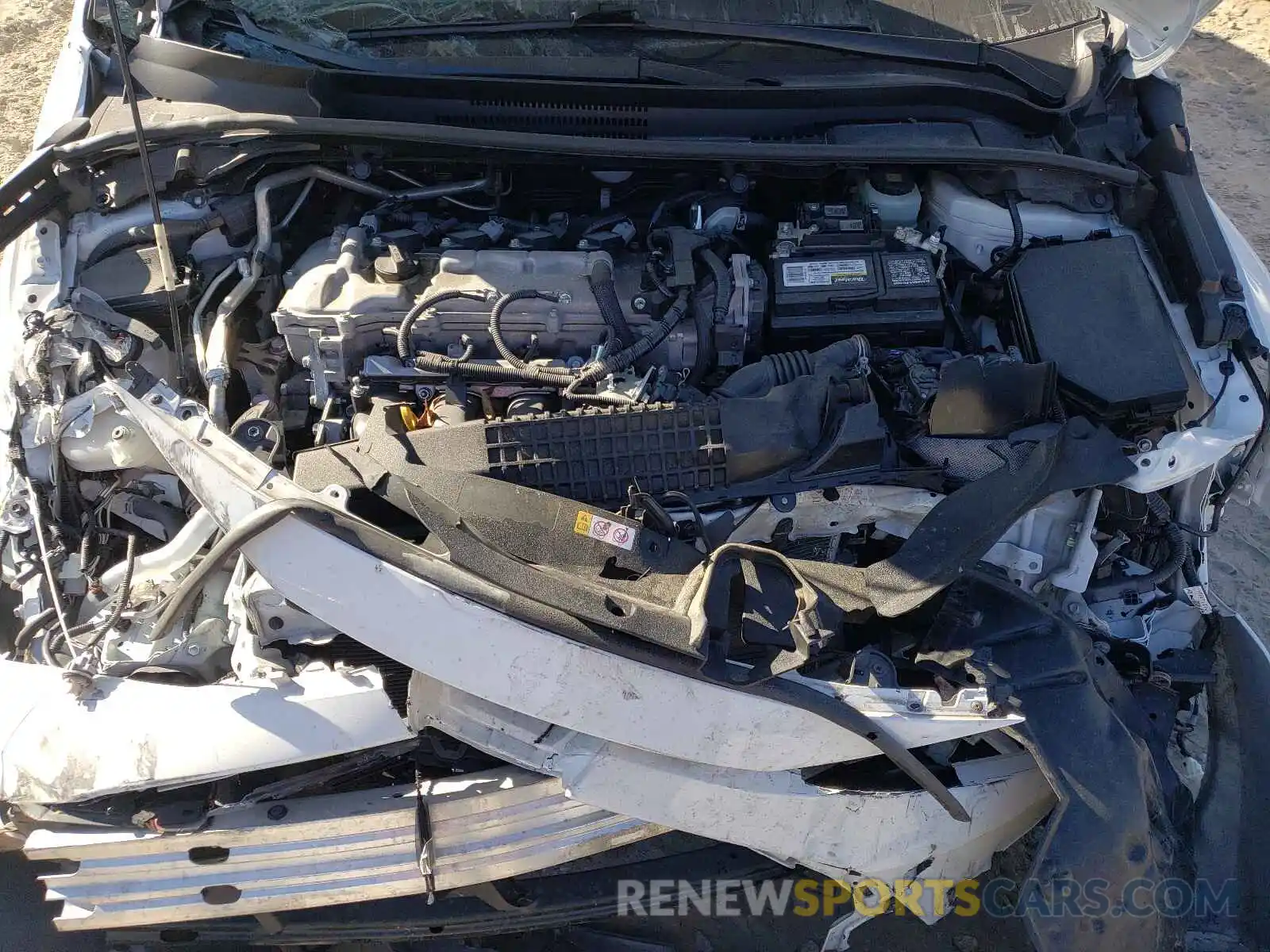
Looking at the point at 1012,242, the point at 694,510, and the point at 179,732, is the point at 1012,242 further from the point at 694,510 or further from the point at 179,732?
the point at 179,732

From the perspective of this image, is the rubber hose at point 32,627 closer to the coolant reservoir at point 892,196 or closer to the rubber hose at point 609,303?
the rubber hose at point 609,303

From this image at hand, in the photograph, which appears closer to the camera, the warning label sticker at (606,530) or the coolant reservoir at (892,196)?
the warning label sticker at (606,530)

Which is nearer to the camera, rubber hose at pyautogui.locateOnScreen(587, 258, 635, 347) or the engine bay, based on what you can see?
the engine bay

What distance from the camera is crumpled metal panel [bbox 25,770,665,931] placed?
2.35 m

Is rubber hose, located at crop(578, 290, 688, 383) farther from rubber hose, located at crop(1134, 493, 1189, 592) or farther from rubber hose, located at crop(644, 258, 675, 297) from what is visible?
rubber hose, located at crop(1134, 493, 1189, 592)

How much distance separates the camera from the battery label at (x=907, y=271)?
2.75m

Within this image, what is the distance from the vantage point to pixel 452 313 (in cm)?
266

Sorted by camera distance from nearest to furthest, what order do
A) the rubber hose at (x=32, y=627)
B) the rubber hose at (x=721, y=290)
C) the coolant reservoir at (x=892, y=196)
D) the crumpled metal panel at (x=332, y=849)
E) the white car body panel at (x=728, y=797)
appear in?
1. the white car body panel at (x=728, y=797)
2. the crumpled metal panel at (x=332, y=849)
3. the rubber hose at (x=32, y=627)
4. the rubber hose at (x=721, y=290)
5. the coolant reservoir at (x=892, y=196)

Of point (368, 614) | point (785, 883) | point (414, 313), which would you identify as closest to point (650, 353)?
point (414, 313)

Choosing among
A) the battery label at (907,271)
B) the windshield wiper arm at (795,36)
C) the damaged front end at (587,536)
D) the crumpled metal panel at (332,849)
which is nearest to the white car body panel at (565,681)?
the damaged front end at (587,536)

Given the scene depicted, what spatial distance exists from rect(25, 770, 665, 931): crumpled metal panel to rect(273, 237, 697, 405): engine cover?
41.0 inches

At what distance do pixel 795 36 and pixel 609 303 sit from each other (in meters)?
1.11

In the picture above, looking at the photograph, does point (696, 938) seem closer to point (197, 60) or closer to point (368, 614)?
point (368, 614)

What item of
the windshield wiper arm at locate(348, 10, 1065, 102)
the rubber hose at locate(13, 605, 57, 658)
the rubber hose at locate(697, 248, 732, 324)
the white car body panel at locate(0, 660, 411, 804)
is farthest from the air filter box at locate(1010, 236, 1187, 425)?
the rubber hose at locate(13, 605, 57, 658)
